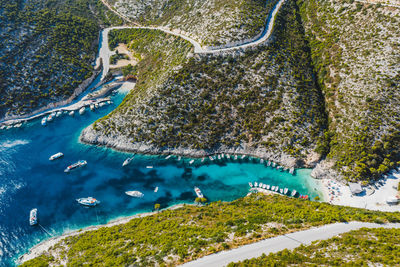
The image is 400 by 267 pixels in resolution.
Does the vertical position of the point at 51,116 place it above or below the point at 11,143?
above

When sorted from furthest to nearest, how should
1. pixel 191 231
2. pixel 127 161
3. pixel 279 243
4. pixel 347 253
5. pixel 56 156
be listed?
pixel 56 156 → pixel 127 161 → pixel 191 231 → pixel 279 243 → pixel 347 253

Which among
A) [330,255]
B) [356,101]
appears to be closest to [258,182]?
[330,255]

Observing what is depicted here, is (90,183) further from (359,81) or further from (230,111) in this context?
(359,81)

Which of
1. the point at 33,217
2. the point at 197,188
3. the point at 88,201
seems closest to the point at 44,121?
the point at 33,217

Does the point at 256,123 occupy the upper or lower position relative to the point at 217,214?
upper

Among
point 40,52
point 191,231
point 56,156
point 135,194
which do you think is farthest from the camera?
point 40,52

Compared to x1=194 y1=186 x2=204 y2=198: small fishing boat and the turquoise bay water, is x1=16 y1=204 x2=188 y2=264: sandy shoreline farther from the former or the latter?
x1=194 y1=186 x2=204 y2=198: small fishing boat

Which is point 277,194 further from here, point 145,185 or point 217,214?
point 145,185
